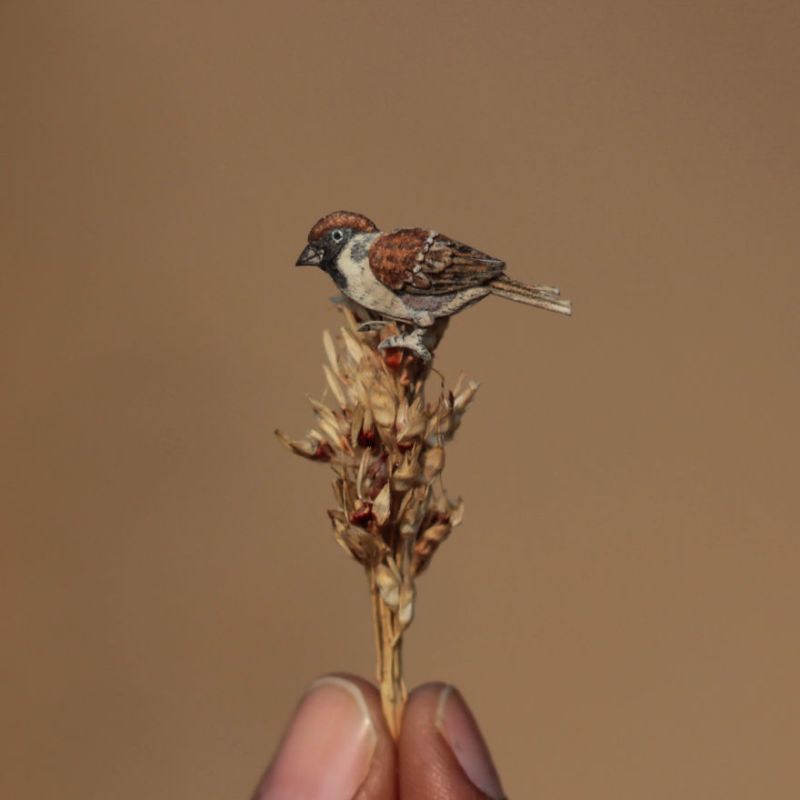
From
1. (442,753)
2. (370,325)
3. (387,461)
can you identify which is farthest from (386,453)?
(442,753)

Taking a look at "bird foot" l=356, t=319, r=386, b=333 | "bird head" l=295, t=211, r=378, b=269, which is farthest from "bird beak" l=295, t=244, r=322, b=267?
"bird foot" l=356, t=319, r=386, b=333

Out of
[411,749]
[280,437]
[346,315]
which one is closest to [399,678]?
[411,749]

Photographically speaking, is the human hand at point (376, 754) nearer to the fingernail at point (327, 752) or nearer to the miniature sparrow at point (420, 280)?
the fingernail at point (327, 752)

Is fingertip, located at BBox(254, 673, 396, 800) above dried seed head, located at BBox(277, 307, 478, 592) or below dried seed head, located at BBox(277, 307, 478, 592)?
below

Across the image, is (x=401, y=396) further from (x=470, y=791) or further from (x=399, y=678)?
(x=470, y=791)

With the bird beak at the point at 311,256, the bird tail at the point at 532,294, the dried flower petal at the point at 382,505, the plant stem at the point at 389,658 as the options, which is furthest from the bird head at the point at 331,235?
the plant stem at the point at 389,658

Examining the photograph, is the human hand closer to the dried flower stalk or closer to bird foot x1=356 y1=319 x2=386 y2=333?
the dried flower stalk

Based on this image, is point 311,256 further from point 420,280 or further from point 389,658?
point 389,658

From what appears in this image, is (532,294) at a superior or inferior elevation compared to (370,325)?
superior
